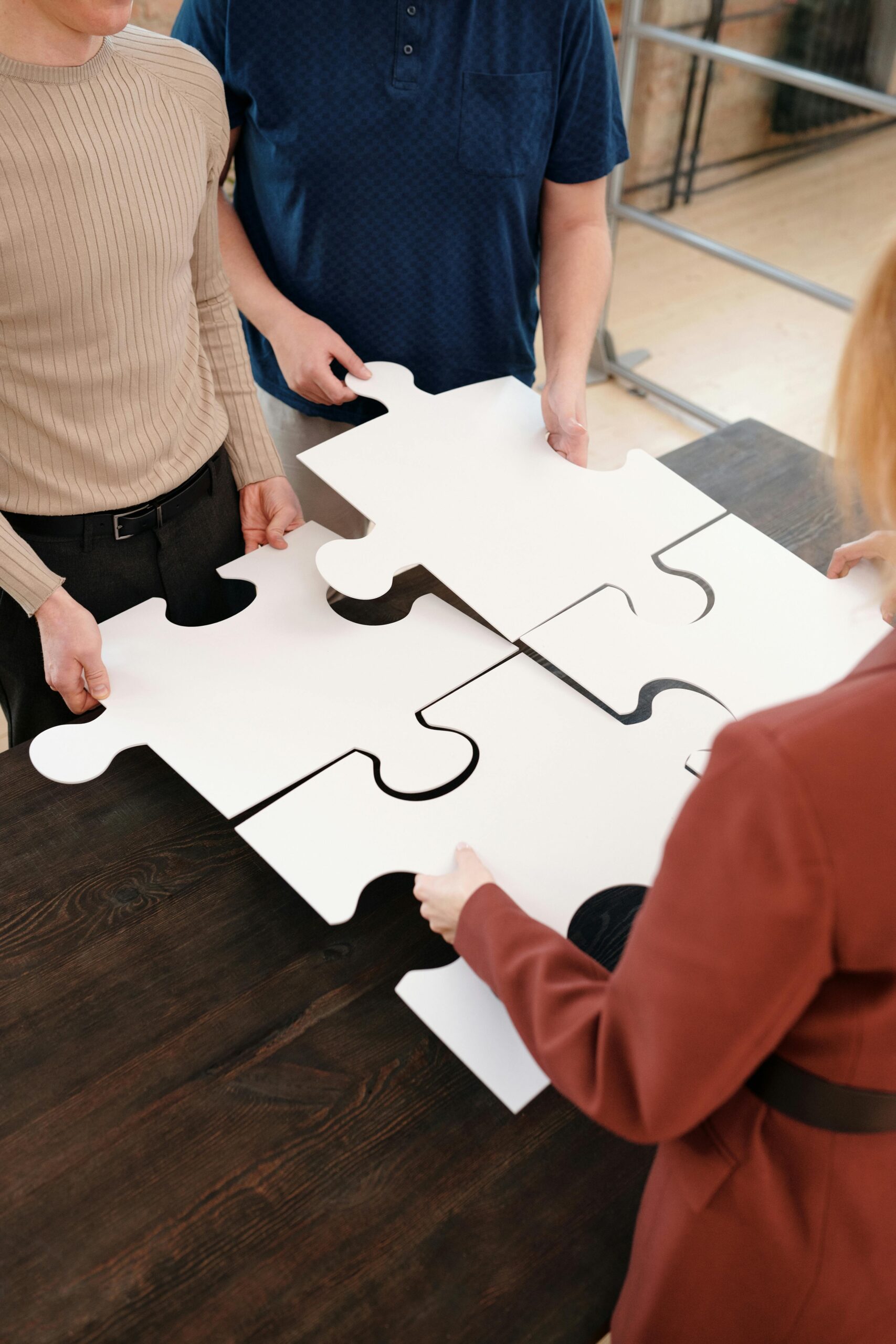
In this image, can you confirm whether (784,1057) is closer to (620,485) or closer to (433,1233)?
(433,1233)

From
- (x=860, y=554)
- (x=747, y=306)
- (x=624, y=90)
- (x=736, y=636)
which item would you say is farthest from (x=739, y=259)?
(x=736, y=636)

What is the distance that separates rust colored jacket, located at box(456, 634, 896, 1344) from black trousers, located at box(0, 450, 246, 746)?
752 mm

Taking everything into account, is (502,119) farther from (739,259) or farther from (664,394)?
(664,394)

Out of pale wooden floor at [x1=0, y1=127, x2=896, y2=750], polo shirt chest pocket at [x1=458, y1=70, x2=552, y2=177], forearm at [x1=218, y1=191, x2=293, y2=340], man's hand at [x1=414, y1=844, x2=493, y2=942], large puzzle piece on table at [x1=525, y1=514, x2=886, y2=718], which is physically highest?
polo shirt chest pocket at [x1=458, y1=70, x2=552, y2=177]

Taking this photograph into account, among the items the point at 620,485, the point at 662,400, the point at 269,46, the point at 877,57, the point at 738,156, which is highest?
the point at 269,46

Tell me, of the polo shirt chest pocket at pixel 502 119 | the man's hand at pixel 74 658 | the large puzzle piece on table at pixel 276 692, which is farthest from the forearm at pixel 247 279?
the man's hand at pixel 74 658

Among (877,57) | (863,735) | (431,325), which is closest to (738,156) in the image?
(877,57)

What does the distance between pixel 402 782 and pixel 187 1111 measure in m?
0.35

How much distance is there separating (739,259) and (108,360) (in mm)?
2495

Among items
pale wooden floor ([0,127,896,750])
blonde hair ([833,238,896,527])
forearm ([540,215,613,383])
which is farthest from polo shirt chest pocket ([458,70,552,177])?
pale wooden floor ([0,127,896,750])

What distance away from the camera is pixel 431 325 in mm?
1651

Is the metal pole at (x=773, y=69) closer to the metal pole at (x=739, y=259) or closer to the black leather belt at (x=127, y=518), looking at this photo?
the metal pole at (x=739, y=259)

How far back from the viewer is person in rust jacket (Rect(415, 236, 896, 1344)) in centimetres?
62

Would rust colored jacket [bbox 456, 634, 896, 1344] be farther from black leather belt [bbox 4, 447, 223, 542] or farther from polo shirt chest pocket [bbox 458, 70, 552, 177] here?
polo shirt chest pocket [bbox 458, 70, 552, 177]
